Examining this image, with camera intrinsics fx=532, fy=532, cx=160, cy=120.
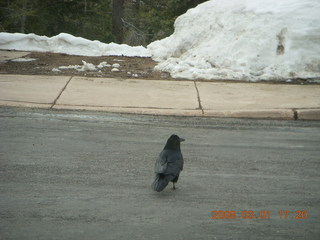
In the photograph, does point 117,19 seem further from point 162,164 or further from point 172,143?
point 162,164

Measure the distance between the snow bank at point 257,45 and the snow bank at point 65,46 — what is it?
1612mm

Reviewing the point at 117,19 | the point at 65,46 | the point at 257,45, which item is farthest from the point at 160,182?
the point at 117,19

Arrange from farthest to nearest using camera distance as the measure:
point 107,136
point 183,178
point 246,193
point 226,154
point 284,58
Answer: point 284,58, point 107,136, point 226,154, point 183,178, point 246,193

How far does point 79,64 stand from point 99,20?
13.8m

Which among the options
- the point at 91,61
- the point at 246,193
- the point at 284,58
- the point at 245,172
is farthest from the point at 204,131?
the point at 91,61

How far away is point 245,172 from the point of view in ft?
19.2

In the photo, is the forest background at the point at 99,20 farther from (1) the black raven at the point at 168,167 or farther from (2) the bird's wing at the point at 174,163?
(2) the bird's wing at the point at 174,163

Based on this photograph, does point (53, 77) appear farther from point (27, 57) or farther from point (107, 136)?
point (107, 136)

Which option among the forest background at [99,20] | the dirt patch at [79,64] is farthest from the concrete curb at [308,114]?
the forest background at [99,20]

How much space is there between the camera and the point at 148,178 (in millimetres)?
5582

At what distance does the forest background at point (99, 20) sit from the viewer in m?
22.5

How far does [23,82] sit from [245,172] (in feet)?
17.2
